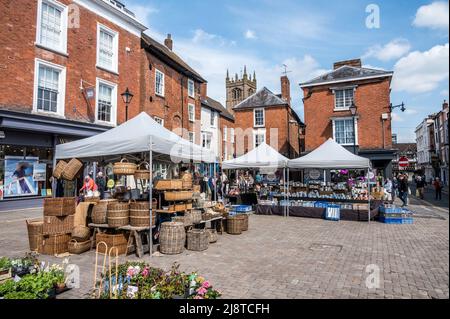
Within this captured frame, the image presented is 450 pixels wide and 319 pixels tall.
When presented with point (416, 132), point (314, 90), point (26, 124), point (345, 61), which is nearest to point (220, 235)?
point (26, 124)

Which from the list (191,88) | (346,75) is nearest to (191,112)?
(191,88)

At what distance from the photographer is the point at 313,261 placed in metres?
6.12

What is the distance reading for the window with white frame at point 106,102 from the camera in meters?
16.2

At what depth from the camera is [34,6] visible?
12.8 m

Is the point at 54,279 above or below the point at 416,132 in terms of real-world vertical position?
below

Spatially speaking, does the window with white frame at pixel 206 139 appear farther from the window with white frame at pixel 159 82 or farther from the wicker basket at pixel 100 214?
the wicker basket at pixel 100 214

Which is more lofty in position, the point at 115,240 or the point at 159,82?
the point at 159,82

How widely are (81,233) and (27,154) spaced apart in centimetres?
782

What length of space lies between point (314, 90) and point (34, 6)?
20770 mm

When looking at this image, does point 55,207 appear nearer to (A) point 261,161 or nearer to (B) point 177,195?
(B) point 177,195

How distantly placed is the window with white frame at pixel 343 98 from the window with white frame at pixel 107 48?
1778cm

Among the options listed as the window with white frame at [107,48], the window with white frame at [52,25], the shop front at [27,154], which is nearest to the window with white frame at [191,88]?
the window with white frame at [107,48]
